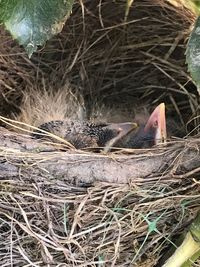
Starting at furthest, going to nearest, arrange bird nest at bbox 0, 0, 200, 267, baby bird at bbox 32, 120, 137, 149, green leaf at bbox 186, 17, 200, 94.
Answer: baby bird at bbox 32, 120, 137, 149
bird nest at bbox 0, 0, 200, 267
green leaf at bbox 186, 17, 200, 94

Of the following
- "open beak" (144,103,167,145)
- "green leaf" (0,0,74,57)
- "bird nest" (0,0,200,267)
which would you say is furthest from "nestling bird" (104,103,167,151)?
"green leaf" (0,0,74,57)

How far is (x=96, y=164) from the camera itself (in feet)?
3.85

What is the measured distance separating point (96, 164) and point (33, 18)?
0.30 m

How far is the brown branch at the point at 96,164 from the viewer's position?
45.4 inches

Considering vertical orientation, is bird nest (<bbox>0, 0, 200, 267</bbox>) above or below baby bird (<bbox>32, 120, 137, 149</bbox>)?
below

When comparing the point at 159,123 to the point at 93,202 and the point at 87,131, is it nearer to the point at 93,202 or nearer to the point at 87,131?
the point at 87,131

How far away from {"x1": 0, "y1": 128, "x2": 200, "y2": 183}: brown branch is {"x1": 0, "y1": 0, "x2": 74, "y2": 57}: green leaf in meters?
0.24

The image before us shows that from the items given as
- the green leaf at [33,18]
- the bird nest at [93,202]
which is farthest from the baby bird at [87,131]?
the green leaf at [33,18]

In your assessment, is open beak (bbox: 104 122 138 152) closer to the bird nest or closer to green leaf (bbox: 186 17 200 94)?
the bird nest

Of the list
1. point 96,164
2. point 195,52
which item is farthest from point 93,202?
point 195,52

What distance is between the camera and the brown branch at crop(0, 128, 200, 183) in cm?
115

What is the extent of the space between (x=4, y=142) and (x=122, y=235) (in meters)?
0.26

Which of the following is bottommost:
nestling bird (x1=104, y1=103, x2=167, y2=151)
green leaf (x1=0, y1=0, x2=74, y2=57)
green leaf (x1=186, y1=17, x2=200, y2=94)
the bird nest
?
the bird nest

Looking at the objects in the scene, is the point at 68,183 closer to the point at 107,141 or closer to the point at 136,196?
the point at 136,196
